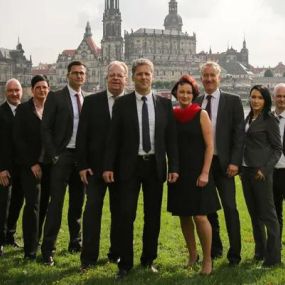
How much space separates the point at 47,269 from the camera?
19.1 ft

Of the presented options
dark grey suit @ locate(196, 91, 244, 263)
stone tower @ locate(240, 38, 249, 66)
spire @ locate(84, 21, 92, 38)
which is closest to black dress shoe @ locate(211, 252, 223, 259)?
dark grey suit @ locate(196, 91, 244, 263)

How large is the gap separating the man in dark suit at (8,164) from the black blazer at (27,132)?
199mm

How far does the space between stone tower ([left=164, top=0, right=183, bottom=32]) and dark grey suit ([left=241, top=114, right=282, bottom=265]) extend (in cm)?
13567

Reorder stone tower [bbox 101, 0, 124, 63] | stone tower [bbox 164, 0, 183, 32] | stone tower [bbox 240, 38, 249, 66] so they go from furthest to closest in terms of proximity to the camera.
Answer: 1. stone tower [bbox 240, 38, 249, 66]
2. stone tower [bbox 164, 0, 183, 32]
3. stone tower [bbox 101, 0, 124, 63]

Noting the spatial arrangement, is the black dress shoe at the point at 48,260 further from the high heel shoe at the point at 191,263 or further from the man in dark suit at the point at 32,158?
the high heel shoe at the point at 191,263

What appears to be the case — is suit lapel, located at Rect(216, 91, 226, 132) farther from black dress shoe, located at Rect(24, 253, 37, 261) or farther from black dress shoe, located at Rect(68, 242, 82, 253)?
black dress shoe, located at Rect(24, 253, 37, 261)

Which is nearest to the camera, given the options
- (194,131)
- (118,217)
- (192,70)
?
(194,131)

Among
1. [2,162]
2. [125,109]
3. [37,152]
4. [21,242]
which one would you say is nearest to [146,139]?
[125,109]

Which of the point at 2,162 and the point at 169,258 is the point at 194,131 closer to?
the point at 169,258

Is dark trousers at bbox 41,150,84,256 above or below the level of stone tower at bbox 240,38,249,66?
below

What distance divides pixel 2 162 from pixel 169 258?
2.31 m

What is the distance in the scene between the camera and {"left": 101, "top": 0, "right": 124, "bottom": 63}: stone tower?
121m

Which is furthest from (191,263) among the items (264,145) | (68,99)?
(68,99)

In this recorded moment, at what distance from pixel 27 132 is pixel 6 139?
12.9 inches
